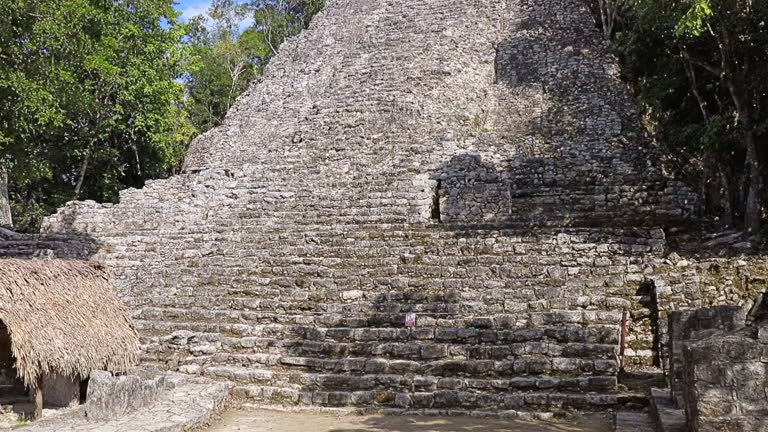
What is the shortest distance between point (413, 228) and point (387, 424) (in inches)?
192

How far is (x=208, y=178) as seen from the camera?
13.3 m

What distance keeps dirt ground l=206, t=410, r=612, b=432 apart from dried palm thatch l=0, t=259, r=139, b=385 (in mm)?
1627

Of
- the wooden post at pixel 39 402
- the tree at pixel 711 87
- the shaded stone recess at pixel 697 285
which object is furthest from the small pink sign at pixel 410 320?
the tree at pixel 711 87

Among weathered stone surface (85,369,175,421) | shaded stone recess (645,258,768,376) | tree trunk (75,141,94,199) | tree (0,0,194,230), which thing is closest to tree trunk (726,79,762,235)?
shaded stone recess (645,258,768,376)

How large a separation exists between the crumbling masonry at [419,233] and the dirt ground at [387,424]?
1.05ft

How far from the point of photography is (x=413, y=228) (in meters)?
10.6

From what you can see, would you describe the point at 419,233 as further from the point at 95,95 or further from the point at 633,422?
the point at 95,95

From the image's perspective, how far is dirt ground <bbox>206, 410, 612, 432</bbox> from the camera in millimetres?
5836

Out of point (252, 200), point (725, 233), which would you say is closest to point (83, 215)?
point (252, 200)

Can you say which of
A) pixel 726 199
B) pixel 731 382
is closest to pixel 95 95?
pixel 726 199

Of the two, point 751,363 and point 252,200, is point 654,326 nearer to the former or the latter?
point 751,363

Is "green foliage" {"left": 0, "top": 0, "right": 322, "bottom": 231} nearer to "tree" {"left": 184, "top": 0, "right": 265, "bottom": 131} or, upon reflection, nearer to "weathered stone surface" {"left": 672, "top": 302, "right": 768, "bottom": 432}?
"tree" {"left": 184, "top": 0, "right": 265, "bottom": 131}

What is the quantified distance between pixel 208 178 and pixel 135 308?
468 centimetres

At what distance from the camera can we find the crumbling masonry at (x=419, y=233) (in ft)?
23.5
